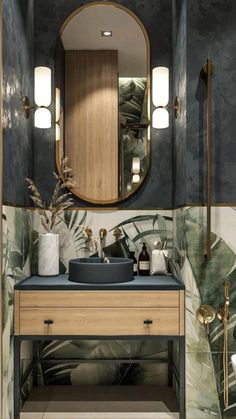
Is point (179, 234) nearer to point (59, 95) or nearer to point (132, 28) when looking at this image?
point (59, 95)

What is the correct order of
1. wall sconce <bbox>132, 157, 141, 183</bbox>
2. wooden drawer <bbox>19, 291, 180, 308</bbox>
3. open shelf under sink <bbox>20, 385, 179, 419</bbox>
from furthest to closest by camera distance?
wall sconce <bbox>132, 157, 141, 183</bbox> < open shelf under sink <bbox>20, 385, 179, 419</bbox> < wooden drawer <bbox>19, 291, 180, 308</bbox>

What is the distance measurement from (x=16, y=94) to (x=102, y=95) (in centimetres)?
61

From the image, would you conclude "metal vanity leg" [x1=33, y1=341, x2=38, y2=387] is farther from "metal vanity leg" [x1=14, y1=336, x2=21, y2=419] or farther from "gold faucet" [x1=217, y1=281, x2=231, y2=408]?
"gold faucet" [x1=217, y1=281, x2=231, y2=408]

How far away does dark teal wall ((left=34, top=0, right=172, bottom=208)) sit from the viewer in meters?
2.79

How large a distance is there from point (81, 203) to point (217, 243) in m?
0.91

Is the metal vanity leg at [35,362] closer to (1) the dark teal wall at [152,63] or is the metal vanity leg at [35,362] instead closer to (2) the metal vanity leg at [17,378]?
(2) the metal vanity leg at [17,378]

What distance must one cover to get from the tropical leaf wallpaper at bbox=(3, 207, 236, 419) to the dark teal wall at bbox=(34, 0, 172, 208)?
0.12m

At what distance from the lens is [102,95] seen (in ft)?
9.21

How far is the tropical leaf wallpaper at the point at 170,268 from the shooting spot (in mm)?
2271

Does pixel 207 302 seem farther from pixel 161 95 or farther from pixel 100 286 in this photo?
pixel 161 95

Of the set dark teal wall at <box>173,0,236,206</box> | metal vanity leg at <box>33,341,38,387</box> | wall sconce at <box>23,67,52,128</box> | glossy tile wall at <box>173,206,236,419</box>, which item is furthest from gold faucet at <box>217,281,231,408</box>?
wall sconce at <box>23,67,52,128</box>

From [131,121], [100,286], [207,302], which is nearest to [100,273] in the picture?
[100,286]

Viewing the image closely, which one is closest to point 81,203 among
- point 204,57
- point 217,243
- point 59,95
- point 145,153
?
point 145,153

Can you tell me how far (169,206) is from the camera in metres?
2.79
